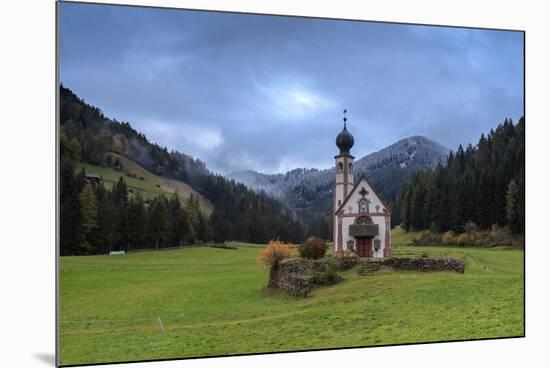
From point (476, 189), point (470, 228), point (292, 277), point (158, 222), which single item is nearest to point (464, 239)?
point (470, 228)

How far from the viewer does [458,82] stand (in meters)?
12.2

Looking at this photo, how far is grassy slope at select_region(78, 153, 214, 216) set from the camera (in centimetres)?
1055

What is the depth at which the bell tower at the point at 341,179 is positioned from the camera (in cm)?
1178

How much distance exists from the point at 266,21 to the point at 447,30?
344 cm

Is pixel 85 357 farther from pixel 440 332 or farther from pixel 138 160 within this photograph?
pixel 440 332

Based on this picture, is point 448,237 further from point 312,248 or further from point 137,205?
point 137,205

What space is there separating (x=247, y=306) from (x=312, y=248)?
1530 millimetres

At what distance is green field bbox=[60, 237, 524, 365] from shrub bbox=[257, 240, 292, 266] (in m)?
0.14

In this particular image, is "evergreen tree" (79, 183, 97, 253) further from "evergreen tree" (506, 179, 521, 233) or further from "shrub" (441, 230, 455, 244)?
"evergreen tree" (506, 179, 521, 233)

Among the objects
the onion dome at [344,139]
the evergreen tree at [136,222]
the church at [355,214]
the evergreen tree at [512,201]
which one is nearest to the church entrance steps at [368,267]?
the church at [355,214]

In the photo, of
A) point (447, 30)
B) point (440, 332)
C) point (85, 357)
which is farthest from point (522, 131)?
point (85, 357)

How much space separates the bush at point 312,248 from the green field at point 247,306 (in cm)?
62

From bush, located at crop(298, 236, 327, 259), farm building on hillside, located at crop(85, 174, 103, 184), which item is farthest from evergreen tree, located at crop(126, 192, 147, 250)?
bush, located at crop(298, 236, 327, 259)

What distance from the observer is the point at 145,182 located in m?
10.8
